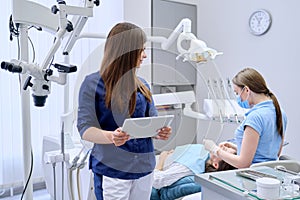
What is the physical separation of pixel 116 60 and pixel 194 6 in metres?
2.84

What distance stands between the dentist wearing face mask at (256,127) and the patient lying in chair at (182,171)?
0.36m

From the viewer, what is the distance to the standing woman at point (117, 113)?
1240mm

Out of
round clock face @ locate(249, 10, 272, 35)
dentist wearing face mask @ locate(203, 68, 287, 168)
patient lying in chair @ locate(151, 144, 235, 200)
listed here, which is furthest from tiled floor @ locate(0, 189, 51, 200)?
round clock face @ locate(249, 10, 272, 35)

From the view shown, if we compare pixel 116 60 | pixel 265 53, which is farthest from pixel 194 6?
pixel 116 60

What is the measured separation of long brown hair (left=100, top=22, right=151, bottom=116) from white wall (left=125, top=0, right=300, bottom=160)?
2110 millimetres

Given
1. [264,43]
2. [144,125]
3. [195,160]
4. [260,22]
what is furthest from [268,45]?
[144,125]

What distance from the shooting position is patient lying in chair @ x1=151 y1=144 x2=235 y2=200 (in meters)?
2.07

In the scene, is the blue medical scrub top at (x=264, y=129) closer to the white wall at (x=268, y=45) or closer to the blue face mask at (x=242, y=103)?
the blue face mask at (x=242, y=103)

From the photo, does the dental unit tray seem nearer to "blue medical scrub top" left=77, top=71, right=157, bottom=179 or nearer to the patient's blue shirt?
"blue medical scrub top" left=77, top=71, right=157, bottom=179

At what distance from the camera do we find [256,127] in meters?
1.60

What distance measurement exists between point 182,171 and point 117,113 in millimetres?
1053

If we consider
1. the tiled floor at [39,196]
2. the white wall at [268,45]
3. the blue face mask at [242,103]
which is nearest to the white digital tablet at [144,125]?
the blue face mask at [242,103]

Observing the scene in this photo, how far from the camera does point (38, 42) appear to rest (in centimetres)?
285

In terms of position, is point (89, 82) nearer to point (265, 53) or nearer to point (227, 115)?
point (227, 115)
